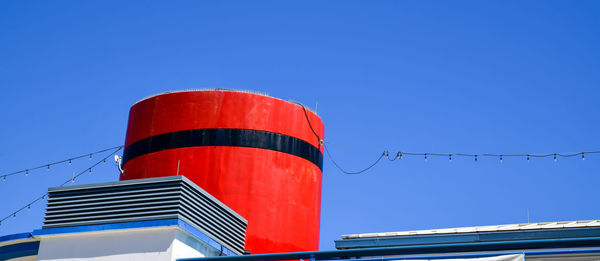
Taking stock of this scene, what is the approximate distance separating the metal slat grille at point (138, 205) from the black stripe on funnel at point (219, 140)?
3355 mm

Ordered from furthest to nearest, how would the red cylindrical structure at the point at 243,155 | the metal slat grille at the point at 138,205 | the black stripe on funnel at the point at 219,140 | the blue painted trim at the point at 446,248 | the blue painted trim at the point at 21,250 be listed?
1. the black stripe on funnel at the point at 219,140
2. the red cylindrical structure at the point at 243,155
3. the blue painted trim at the point at 21,250
4. the metal slat grille at the point at 138,205
5. the blue painted trim at the point at 446,248

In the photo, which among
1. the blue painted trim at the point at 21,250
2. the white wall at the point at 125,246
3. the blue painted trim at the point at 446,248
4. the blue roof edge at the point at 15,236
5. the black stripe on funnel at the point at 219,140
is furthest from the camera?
the black stripe on funnel at the point at 219,140

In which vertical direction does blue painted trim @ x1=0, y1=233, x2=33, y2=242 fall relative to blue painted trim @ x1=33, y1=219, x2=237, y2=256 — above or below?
above

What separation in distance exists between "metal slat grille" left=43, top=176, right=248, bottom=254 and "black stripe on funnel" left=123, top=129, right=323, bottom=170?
3.35m

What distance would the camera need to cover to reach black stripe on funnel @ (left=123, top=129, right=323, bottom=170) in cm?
1753

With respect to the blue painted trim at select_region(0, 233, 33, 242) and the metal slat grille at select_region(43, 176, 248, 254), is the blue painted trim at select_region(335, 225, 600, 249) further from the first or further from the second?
the blue painted trim at select_region(0, 233, 33, 242)

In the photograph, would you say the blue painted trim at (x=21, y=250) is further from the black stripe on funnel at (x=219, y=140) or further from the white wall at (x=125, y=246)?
the black stripe on funnel at (x=219, y=140)

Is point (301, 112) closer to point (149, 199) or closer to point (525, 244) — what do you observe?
point (149, 199)

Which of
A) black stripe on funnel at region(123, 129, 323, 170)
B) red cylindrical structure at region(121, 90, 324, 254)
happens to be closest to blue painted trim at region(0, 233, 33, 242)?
red cylindrical structure at region(121, 90, 324, 254)

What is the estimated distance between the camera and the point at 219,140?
17.5 m

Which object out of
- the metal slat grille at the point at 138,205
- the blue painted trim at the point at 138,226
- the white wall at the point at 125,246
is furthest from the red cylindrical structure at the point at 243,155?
the white wall at the point at 125,246

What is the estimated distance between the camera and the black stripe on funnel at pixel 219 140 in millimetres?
17531

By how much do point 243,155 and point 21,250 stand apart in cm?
484

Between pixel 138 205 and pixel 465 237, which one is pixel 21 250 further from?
pixel 465 237
